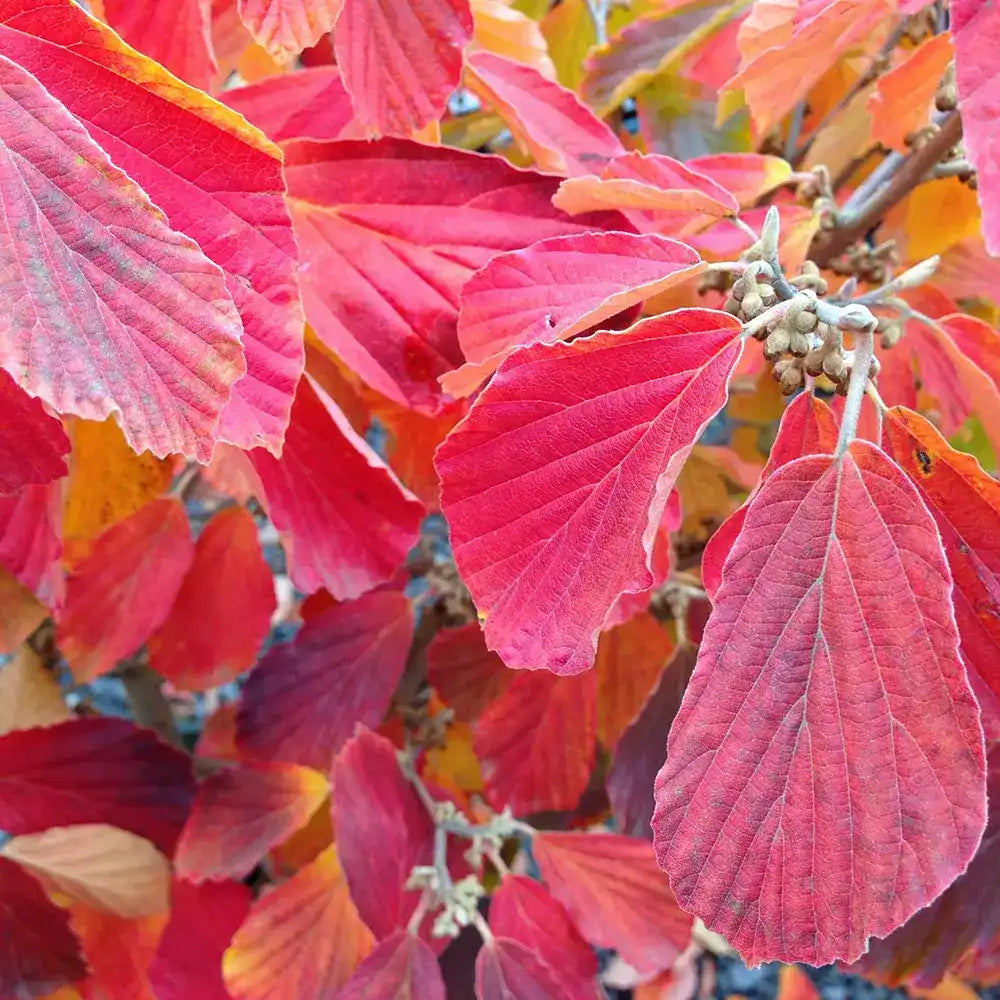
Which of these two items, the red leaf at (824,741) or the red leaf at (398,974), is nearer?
the red leaf at (824,741)

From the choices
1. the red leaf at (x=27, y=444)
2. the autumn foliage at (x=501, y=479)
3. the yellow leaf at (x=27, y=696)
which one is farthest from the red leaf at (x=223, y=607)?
the red leaf at (x=27, y=444)

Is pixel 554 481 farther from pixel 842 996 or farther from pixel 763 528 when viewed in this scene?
pixel 842 996

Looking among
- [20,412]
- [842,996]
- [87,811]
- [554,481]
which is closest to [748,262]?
[554,481]

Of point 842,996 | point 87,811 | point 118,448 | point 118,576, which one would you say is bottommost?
point 842,996

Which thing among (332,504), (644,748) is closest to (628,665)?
(644,748)

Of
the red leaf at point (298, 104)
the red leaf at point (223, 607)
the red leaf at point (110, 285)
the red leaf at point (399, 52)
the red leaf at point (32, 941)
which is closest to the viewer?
the red leaf at point (110, 285)

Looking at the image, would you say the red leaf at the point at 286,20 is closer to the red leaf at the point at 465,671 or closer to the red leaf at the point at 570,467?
the red leaf at the point at 570,467
